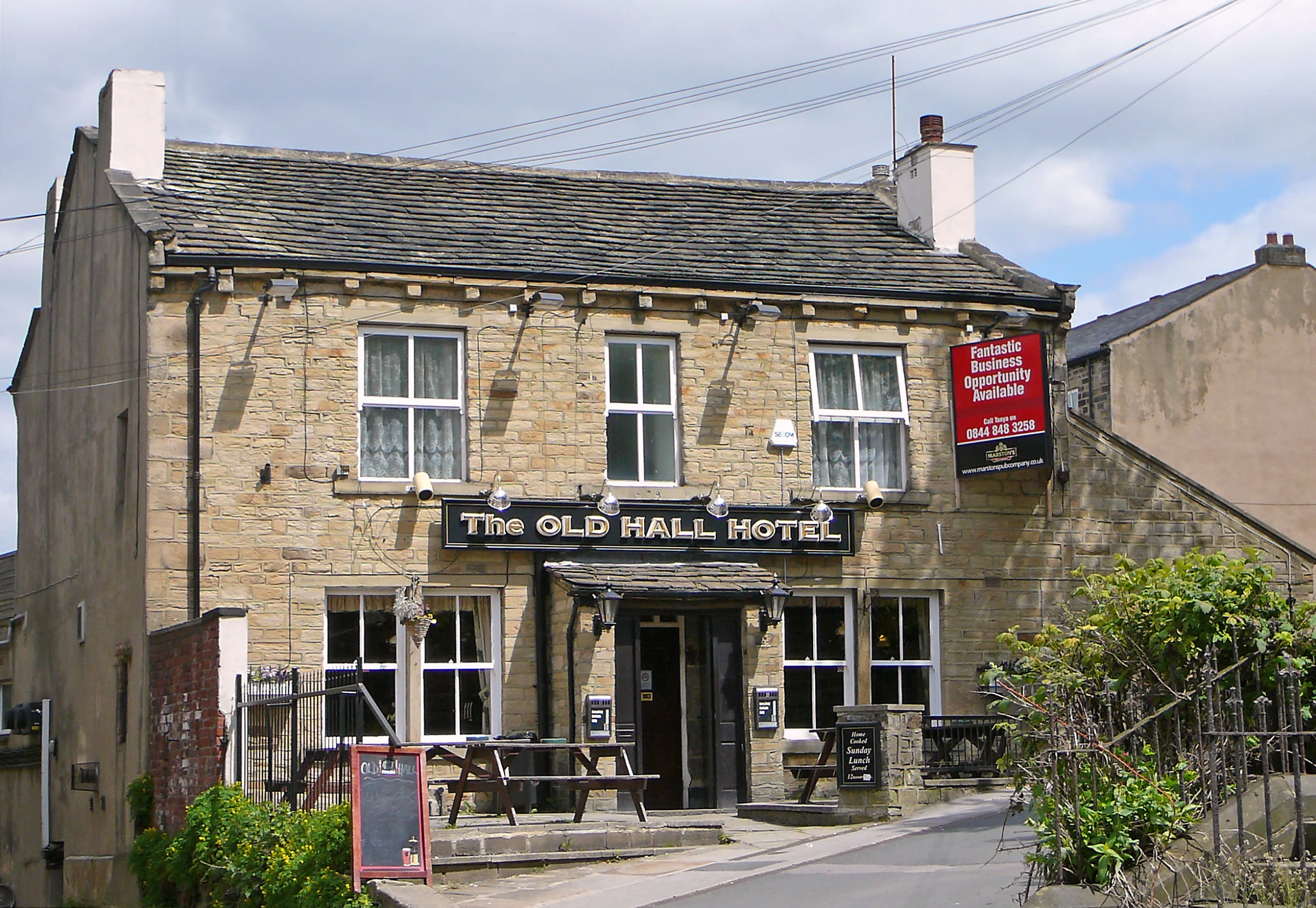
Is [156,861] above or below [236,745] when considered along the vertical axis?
below

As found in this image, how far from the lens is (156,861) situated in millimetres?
17719

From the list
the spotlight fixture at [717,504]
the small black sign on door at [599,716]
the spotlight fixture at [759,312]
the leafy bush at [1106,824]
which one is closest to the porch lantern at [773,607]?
the spotlight fixture at [717,504]

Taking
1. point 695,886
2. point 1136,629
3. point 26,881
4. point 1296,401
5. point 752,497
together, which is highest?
point 1296,401

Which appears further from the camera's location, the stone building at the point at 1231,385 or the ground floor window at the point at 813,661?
the stone building at the point at 1231,385

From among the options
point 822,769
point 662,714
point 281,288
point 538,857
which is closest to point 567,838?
point 538,857

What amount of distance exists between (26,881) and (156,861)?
28.9 ft

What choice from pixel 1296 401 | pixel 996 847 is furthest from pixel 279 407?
pixel 1296 401

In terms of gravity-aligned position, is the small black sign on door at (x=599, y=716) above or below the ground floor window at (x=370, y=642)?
below

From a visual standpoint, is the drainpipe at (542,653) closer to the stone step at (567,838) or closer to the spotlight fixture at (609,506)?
the spotlight fixture at (609,506)

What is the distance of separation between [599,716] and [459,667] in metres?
1.87

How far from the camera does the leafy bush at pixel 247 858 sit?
13320mm

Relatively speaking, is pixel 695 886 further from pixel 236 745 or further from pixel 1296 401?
pixel 1296 401

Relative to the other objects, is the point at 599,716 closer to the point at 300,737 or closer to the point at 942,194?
the point at 300,737

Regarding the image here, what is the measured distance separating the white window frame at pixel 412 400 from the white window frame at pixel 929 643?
5.55 meters
